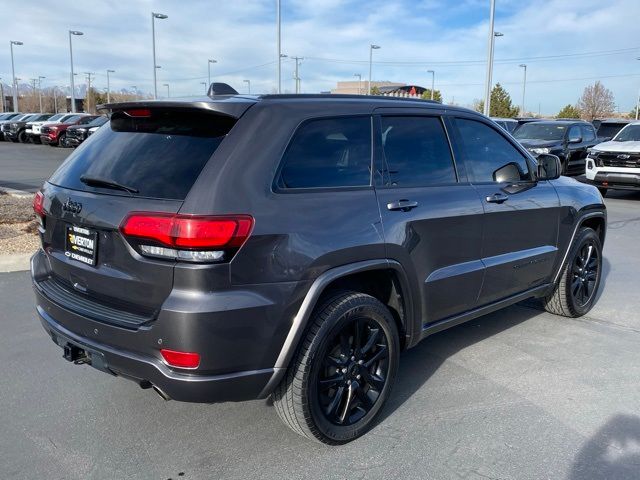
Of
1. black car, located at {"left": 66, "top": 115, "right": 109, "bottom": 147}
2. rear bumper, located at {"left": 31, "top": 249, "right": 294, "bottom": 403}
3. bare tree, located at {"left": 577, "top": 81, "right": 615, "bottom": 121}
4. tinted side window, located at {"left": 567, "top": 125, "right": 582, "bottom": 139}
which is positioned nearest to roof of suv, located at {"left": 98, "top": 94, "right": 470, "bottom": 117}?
rear bumper, located at {"left": 31, "top": 249, "right": 294, "bottom": 403}

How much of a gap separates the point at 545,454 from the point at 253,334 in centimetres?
Answer: 172

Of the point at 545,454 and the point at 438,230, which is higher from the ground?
the point at 438,230

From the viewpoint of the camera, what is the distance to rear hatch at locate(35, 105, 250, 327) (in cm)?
269

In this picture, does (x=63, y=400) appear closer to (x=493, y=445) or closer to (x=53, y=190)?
(x=53, y=190)

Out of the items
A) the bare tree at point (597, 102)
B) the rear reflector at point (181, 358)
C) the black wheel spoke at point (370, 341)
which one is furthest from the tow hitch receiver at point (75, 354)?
the bare tree at point (597, 102)

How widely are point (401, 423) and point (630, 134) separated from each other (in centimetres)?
1409

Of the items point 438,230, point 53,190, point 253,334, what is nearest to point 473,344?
point 438,230

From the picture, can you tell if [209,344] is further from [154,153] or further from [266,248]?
[154,153]

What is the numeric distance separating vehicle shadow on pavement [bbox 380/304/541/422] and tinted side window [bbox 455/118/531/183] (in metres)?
1.35

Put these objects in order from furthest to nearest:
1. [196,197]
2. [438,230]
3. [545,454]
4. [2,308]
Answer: [2,308] < [438,230] < [545,454] < [196,197]

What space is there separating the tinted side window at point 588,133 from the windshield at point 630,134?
203cm

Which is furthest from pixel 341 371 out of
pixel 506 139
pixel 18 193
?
pixel 18 193

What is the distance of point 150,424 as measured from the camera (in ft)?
11.0

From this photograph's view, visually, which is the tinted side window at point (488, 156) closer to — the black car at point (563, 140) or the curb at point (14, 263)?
the curb at point (14, 263)
